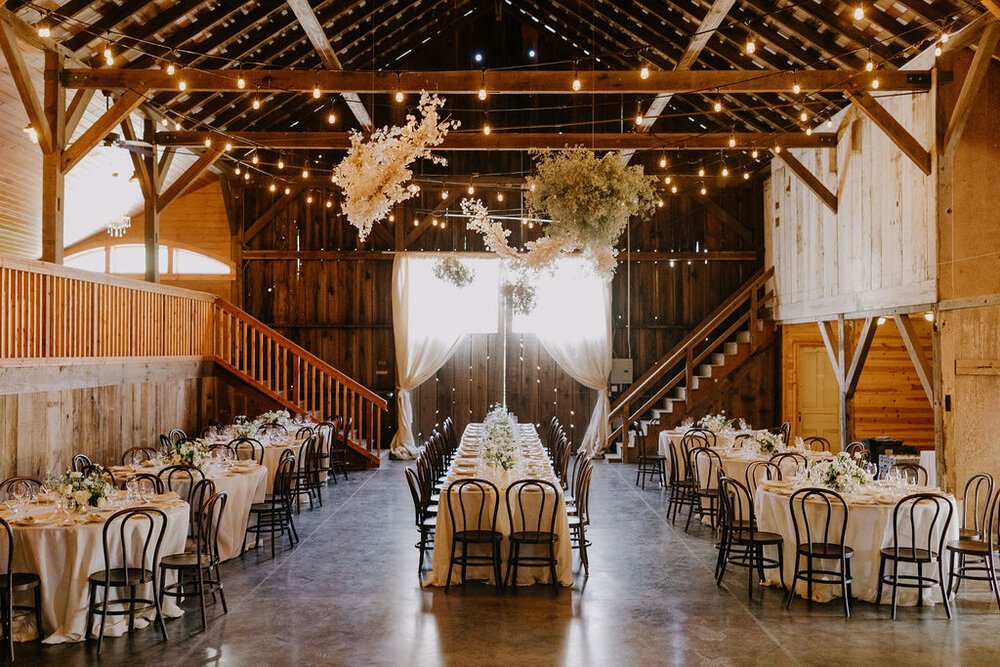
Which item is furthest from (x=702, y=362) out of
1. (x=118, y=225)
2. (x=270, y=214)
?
(x=118, y=225)

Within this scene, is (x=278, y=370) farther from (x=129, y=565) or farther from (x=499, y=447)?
(x=129, y=565)

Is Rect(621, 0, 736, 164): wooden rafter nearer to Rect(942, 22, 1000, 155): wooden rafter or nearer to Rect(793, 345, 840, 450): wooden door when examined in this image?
Rect(942, 22, 1000, 155): wooden rafter

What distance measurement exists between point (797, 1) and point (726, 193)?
6.39 meters

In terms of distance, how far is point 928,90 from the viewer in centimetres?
922

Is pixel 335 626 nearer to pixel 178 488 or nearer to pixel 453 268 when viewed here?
pixel 178 488

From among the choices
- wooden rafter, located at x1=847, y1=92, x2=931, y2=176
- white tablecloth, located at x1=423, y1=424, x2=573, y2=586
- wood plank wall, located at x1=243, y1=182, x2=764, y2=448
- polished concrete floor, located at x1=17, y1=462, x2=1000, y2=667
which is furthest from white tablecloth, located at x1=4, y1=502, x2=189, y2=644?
wood plank wall, located at x1=243, y1=182, x2=764, y2=448

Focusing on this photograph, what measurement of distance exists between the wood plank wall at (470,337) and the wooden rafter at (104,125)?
606cm

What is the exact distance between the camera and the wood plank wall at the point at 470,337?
51.6ft

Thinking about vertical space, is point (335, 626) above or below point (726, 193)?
below

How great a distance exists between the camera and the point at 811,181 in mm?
12039

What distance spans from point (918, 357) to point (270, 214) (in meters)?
11.2

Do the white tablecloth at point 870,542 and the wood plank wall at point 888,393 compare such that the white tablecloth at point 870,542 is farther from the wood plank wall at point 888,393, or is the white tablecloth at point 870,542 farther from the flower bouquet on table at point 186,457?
the wood plank wall at point 888,393

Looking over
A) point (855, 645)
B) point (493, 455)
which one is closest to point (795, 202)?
point (493, 455)

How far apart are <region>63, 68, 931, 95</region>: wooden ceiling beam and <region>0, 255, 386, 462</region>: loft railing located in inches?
104
